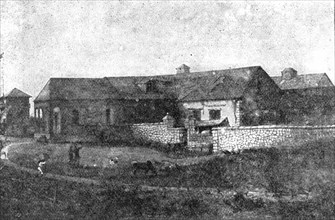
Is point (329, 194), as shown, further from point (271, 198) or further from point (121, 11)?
point (121, 11)

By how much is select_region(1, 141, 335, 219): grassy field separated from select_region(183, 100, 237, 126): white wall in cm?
757

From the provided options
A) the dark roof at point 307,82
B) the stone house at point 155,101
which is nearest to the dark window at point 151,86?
the stone house at point 155,101

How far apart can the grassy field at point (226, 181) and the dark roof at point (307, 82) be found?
19.5 meters

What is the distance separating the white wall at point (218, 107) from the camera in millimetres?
28766

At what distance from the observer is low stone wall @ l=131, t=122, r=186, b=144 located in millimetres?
26312

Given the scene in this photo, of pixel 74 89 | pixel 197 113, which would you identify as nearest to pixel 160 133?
pixel 197 113

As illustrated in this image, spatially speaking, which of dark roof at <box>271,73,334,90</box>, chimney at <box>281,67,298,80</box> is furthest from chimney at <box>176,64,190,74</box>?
chimney at <box>281,67,298,80</box>

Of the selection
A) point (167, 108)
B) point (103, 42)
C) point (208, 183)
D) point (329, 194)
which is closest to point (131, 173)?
point (208, 183)

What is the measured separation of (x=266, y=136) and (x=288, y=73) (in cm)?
2075

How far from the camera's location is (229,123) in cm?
2862

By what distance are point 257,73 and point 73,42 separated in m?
14.8

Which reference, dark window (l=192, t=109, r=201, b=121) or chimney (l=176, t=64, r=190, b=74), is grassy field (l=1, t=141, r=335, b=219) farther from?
chimney (l=176, t=64, r=190, b=74)

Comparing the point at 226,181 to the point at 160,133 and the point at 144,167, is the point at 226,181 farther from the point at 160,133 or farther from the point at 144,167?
the point at 160,133

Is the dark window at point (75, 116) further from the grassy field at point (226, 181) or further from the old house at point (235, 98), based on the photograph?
the old house at point (235, 98)
